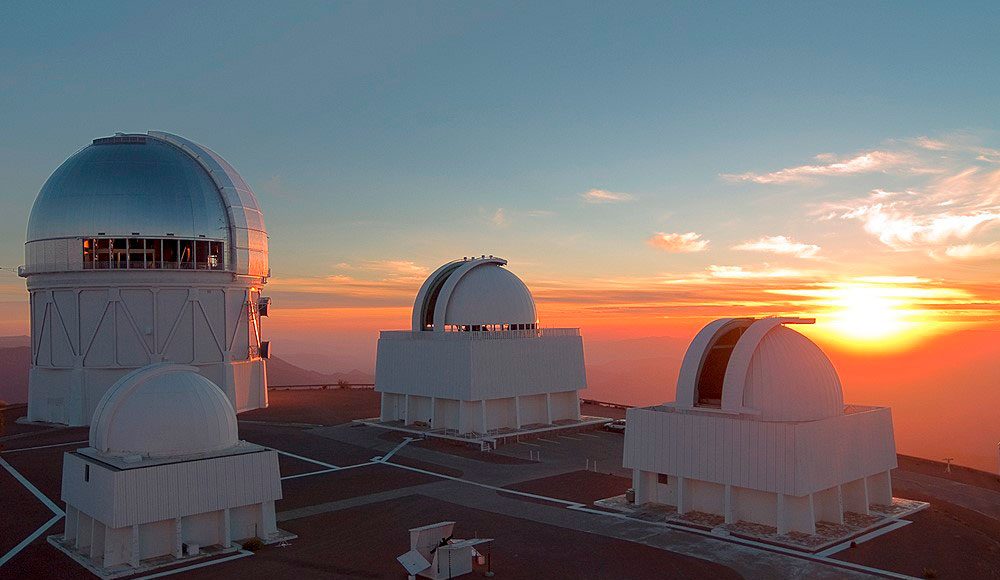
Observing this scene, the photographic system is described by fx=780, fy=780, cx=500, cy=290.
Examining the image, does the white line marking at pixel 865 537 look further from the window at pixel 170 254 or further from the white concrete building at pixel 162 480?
the window at pixel 170 254

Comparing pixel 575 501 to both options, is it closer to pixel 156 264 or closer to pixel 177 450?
pixel 177 450

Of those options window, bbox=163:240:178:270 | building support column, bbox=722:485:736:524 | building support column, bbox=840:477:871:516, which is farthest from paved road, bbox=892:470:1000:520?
window, bbox=163:240:178:270

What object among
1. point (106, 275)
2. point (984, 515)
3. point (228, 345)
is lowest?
point (984, 515)

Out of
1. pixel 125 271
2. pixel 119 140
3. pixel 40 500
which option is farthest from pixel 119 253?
pixel 40 500

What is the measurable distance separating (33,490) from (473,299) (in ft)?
83.1

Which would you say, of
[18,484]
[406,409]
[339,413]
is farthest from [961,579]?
[339,413]

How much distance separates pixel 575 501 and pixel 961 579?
1403cm

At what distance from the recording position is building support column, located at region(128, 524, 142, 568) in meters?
23.9

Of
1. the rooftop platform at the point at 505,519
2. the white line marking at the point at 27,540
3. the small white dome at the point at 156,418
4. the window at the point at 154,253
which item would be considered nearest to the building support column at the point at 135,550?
the rooftop platform at the point at 505,519

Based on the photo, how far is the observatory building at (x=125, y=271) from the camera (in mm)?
54000

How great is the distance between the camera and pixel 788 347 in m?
29.4

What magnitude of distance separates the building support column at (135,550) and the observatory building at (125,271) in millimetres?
32864

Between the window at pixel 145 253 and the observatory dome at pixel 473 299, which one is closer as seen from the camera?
the observatory dome at pixel 473 299

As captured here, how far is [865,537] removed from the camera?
26766mm
